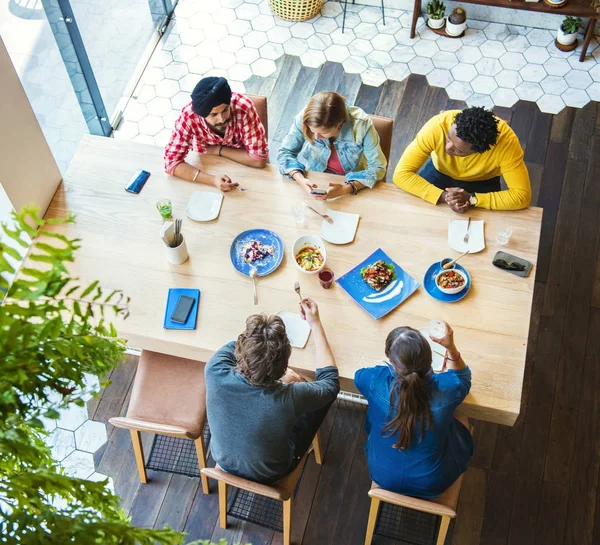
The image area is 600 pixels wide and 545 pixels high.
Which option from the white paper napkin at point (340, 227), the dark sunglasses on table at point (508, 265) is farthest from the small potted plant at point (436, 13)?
the dark sunglasses on table at point (508, 265)

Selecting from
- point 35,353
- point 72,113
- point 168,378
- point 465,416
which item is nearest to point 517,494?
point 465,416

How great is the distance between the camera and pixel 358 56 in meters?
4.69

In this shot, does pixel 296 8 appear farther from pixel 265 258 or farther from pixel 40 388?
pixel 40 388

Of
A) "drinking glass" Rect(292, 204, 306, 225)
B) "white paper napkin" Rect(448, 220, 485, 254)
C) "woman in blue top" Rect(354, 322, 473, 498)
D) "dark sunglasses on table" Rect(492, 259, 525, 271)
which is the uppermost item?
"drinking glass" Rect(292, 204, 306, 225)

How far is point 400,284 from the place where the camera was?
264cm

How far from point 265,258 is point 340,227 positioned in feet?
1.18

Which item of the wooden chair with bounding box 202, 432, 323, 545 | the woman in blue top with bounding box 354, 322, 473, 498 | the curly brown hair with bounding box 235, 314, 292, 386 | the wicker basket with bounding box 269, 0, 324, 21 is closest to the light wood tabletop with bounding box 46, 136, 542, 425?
the woman in blue top with bounding box 354, 322, 473, 498

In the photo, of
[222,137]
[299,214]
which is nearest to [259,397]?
[299,214]

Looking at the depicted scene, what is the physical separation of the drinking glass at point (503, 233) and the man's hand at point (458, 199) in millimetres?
169

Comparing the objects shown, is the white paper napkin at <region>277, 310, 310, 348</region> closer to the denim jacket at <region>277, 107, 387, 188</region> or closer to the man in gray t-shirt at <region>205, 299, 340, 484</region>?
the man in gray t-shirt at <region>205, 299, 340, 484</region>

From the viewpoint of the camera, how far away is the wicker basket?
15.6ft

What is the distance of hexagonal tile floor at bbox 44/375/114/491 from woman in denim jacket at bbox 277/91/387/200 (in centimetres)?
146

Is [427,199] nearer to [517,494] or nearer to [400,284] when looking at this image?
[400,284]

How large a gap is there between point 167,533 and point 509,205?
233 centimetres
